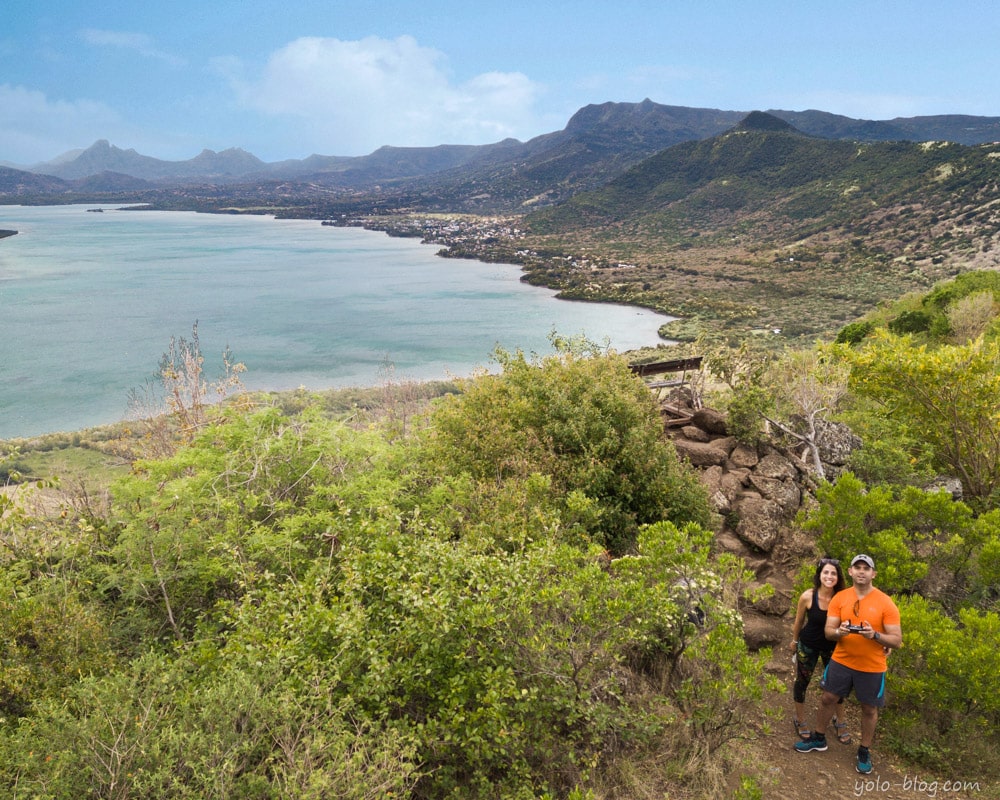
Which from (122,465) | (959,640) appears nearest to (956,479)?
(959,640)

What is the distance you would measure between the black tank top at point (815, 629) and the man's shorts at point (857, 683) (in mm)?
195

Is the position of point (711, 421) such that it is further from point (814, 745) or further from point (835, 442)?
point (814, 745)

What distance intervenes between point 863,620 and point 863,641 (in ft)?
0.77

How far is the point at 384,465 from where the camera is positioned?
7.21 m

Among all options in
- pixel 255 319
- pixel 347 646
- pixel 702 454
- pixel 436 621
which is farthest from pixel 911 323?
pixel 255 319

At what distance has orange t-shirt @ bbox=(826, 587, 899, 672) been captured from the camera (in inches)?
185

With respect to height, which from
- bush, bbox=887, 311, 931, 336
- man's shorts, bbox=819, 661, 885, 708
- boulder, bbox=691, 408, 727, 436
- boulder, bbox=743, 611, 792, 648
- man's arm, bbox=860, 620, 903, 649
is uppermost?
bush, bbox=887, 311, 931, 336

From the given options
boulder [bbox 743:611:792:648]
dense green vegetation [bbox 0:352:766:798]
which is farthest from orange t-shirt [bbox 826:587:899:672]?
boulder [bbox 743:611:792:648]

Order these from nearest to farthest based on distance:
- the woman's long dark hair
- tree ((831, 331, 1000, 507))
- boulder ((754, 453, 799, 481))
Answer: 1. the woman's long dark hair
2. tree ((831, 331, 1000, 507))
3. boulder ((754, 453, 799, 481))

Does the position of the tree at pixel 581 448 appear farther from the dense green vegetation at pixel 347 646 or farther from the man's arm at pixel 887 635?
the man's arm at pixel 887 635

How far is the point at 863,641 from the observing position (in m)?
4.81

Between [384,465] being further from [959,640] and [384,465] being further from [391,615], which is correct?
[959,640]

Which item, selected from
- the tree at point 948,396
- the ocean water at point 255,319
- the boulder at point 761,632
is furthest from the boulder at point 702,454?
the ocean water at point 255,319

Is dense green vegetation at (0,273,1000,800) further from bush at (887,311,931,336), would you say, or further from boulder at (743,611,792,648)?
bush at (887,311,931,336)
